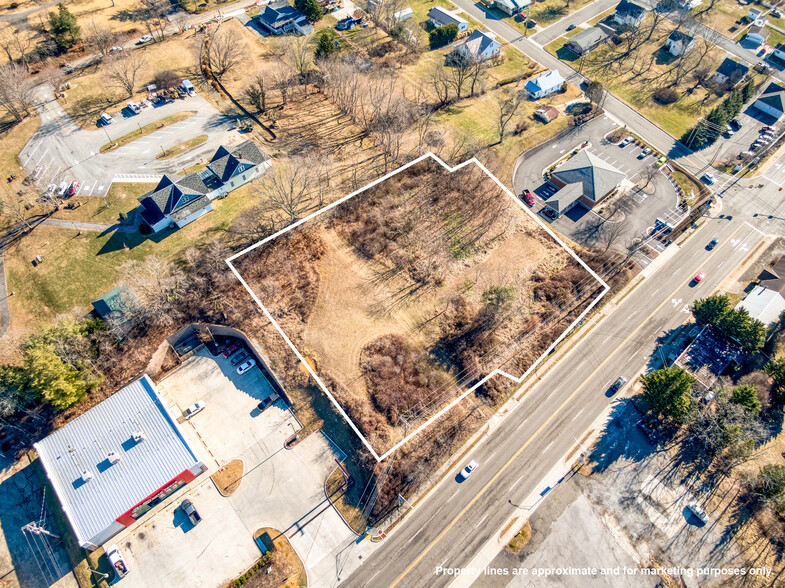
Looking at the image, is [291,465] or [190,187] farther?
[190,187]

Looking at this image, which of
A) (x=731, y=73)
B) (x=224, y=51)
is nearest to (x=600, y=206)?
(x=731, y=73)

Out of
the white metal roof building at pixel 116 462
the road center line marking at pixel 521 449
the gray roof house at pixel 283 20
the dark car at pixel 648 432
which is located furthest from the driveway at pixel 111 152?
the dark car at pixel 648 432

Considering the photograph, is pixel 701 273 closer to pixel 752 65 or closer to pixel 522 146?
pixel 522 146

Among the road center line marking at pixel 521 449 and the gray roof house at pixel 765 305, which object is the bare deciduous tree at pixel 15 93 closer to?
the road center line marking at pixel 521 449

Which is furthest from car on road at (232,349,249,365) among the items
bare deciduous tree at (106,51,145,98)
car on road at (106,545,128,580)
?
bare deciduous tree at (106,51,145,98)

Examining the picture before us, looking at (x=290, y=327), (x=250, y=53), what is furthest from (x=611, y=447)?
(x=250, y=53)

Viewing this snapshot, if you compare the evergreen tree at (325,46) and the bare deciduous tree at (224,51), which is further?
the bare deciduous tree at (224,51)

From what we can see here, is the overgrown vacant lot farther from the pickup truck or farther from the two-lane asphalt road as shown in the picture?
the pickup truck
